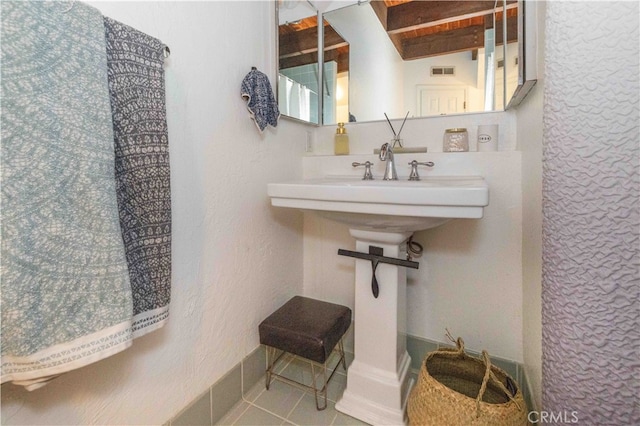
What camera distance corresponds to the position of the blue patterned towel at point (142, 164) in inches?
23.2

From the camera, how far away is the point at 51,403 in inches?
22.8

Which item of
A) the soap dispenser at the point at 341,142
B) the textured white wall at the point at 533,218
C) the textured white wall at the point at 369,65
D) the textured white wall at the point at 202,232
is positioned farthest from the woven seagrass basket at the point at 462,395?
the textured white wall at the point at 369,65

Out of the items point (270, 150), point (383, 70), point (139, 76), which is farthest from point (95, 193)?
point (383, 70)

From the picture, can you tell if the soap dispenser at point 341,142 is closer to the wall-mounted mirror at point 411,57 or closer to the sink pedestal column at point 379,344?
the wall-mounted mirror at point 411,57

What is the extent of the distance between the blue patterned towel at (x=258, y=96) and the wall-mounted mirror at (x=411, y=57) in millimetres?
238

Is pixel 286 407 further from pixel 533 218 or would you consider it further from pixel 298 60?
pixel 298 60

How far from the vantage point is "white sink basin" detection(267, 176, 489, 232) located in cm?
68

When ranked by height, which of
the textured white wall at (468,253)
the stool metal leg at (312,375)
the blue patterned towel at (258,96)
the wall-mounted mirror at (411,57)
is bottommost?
the stool metal leg at (312,375)

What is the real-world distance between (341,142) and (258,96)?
0.46 m

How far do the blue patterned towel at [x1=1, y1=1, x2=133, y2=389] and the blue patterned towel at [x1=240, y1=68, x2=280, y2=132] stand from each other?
0.49 metres

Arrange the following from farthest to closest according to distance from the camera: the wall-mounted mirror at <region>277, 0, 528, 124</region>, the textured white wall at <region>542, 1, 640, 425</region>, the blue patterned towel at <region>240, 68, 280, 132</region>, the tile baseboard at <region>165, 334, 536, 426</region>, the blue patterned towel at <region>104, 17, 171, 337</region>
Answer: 1. the wall-mounted mirror at <region>277, 0, 528, 124</region>
2. the blue patterned towel at <region>240, 68, 280, 132</region>
3. the tile baseboard at <region>165, 334, 536, 426</region>
4. the blue patterned towel at <region>104, 17, 171, 337</region>
5. the textured white wall at <region>542, 1, 640, 425</region>

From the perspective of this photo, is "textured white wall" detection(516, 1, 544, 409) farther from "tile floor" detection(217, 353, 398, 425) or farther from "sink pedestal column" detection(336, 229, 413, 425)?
"tile floor" detection(217, 353, 398, 425)

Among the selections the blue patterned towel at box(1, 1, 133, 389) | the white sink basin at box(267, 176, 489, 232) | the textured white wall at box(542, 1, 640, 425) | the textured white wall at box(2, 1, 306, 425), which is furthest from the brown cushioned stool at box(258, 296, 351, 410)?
the textured white wall at box(542, 1, 640, 425)

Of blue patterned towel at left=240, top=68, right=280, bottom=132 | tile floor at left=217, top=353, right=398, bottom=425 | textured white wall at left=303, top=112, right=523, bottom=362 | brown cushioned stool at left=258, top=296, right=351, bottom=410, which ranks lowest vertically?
tile floor at left=217, top=353, right=398, bottom=425
